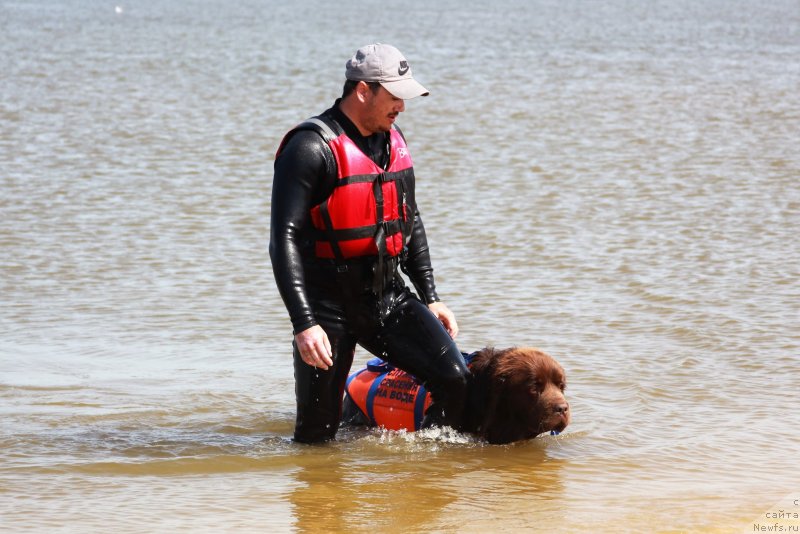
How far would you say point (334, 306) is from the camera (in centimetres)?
541

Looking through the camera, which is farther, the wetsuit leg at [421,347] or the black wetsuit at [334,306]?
the wetsuit leg at [421,347]

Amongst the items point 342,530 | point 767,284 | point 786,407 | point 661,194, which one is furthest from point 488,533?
point 661,194

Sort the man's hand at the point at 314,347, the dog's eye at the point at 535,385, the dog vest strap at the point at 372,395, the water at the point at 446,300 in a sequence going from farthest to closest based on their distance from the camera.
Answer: the dog vest strap at the point at 372,395
the dog's eye at the point at 535,385
the water at the point at 446,300
the man's hand at the point at 314,347

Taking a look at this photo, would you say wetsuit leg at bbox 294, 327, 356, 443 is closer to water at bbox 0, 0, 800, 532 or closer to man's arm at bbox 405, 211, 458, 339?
water at bbox 0, 0, 800, 532

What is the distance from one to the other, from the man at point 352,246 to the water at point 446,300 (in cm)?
44

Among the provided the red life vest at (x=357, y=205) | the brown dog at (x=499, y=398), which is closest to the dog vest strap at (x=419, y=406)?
the brown dog at (x=499, y=398)

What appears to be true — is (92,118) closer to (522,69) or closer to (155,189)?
(155,189)

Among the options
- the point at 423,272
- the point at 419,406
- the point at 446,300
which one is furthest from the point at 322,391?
the point at 446,300

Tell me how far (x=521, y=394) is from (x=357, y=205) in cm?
112

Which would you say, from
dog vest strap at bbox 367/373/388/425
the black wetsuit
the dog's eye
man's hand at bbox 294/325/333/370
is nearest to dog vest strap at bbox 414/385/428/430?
the black wetsuit

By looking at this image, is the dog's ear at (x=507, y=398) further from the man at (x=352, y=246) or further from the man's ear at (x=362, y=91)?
the man's ear at (x=362, y=91)

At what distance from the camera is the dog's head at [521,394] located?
5621 millimetres

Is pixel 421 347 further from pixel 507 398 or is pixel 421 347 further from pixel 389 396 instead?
pixel 389 396

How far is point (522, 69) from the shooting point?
2505 cm
